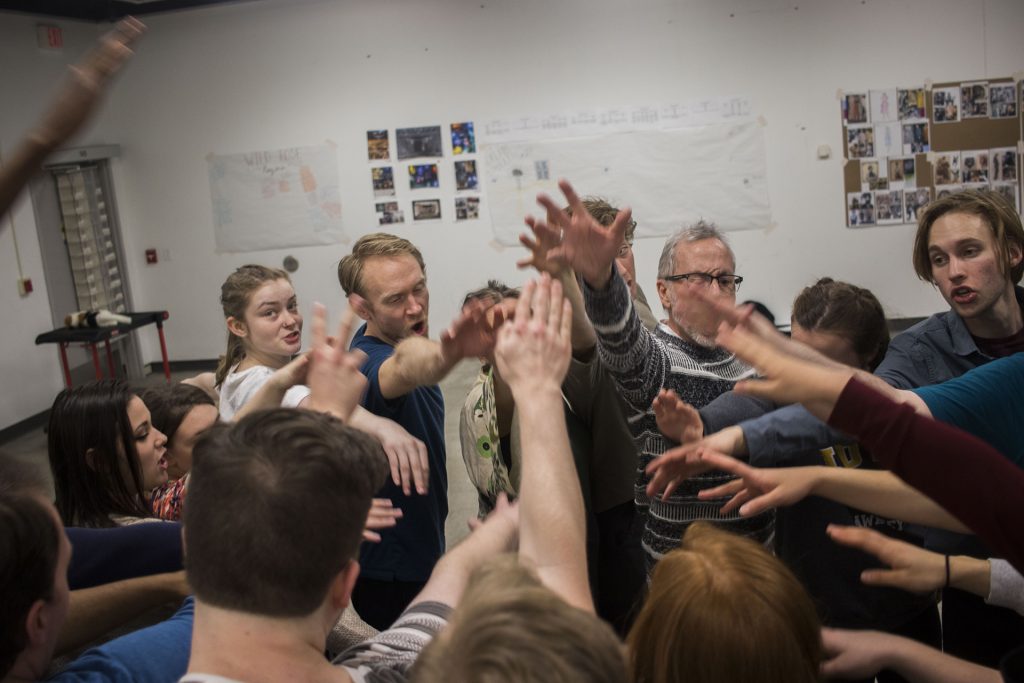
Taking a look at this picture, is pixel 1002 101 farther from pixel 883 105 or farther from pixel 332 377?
pixel 332 377

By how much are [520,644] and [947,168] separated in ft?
25.2

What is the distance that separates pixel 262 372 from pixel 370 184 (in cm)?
565

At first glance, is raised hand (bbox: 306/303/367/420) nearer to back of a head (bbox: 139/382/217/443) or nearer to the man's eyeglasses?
the man's eyeglasses

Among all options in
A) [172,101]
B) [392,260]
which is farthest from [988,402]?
[172,101]

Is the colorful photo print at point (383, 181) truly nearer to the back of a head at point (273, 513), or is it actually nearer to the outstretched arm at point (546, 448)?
the outstretched arm at point (546, 448)

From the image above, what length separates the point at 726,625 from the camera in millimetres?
1087

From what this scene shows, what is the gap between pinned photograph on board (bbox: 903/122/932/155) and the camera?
7.28 m

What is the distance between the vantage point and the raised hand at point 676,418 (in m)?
1.83

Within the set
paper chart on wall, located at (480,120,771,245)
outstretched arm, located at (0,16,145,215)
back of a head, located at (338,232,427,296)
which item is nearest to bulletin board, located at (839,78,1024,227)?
paper chart on wall, located at (480,120,771,245)

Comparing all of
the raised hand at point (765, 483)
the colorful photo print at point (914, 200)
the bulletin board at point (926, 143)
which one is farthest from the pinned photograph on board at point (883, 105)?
the raised hand at point (765, 483)

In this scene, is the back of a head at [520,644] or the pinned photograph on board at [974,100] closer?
the back of a head at [520,644]

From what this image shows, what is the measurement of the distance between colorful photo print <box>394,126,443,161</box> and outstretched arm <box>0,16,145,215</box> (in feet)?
21.4

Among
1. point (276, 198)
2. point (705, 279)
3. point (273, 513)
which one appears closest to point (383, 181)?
point (276, 198)

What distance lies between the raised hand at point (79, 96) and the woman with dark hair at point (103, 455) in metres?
1.00
